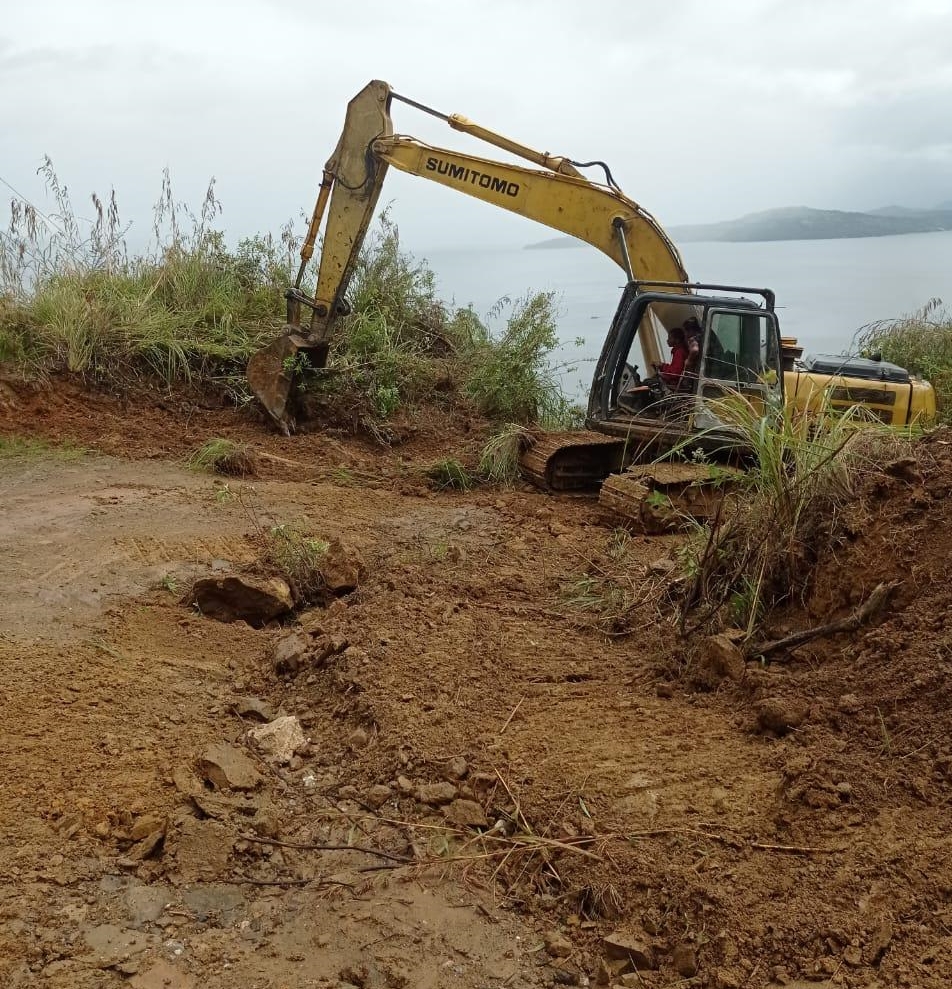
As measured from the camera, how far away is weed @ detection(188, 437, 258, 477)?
26.0 feet

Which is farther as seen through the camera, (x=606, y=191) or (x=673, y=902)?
(x=606, y=191)

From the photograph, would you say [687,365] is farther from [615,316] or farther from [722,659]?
[722,659]

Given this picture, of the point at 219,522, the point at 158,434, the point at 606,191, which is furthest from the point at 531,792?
the point at 158,434

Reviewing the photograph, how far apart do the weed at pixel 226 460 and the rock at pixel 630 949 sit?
5788 mm

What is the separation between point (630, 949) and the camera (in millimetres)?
2705

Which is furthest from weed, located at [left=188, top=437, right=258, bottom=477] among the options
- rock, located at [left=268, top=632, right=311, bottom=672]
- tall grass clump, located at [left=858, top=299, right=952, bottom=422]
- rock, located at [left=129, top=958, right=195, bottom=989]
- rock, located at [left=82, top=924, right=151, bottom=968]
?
tall grass clump, located at [left=858, top=299, right=952, bottom=422]

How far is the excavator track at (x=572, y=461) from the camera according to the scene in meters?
7.94

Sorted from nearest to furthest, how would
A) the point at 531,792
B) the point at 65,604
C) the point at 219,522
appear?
the point at 531,792, the point at 65,604, the point at 219,522

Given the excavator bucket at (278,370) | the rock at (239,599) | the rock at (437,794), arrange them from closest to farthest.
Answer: the rock at (437,794) → the rock at (239,599) → the excavator bucket at (278,370)

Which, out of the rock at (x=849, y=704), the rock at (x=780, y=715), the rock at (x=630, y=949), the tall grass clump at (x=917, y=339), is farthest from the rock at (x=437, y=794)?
the tall grass clump at (x=917, y=339)

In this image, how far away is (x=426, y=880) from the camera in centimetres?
304

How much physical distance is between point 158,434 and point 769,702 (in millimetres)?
6794

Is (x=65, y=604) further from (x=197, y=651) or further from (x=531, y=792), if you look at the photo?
(x=531, y=792)

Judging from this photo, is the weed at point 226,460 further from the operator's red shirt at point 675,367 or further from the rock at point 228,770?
the rock at point 228,770
